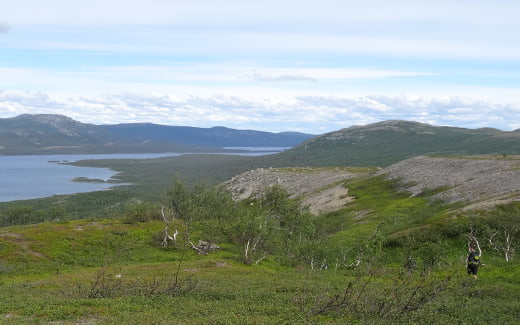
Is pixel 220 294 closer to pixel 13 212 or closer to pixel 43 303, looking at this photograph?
pixel 43 303

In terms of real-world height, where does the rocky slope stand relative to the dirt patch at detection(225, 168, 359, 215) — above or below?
above

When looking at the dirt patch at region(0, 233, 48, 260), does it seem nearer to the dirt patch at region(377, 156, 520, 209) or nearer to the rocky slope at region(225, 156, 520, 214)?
the rocky slope at region(225, 156, 520, 214)

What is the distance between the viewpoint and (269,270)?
170ft

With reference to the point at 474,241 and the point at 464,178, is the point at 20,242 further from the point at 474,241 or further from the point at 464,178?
the point at 464,178

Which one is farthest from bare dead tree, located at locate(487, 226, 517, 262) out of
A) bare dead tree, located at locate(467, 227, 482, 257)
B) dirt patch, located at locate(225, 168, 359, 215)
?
dirt patch, located at locate(225, 168, 359, 215)

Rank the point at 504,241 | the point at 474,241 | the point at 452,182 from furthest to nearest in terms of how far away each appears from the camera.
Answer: the point at 452,182, the point at 474,241, the point at 504,241

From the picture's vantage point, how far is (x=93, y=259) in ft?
198

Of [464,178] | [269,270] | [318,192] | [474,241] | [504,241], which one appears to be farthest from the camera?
[318,192]

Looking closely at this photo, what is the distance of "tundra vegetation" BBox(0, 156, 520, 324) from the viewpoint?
26.0 m

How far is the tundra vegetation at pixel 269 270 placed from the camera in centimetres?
2600

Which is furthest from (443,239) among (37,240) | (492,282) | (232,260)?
(37,240)

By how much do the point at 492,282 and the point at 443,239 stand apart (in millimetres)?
21864

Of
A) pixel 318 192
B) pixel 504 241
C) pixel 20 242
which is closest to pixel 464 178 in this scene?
pixel 318 192

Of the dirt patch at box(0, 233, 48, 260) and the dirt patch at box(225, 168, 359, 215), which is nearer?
the dirt patch at box(0, 233, 48, 260)
